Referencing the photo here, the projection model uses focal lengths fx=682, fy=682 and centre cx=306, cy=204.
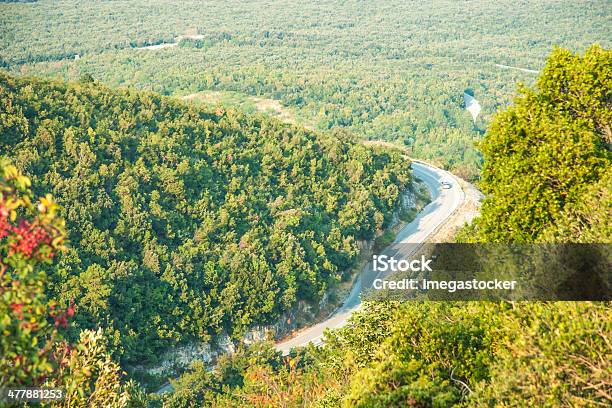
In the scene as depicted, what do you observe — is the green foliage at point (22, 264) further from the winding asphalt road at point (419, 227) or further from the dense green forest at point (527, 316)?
the winding asphalt road at point (419, 227)

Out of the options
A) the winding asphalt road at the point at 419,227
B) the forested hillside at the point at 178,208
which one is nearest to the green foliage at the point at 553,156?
the winding asphalt road at the point at 419,227

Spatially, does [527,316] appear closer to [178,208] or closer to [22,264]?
[22,264]

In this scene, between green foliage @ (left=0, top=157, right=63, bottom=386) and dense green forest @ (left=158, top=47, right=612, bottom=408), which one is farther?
dense green forest @ (left=158, top=47, right=612, bottom=408)

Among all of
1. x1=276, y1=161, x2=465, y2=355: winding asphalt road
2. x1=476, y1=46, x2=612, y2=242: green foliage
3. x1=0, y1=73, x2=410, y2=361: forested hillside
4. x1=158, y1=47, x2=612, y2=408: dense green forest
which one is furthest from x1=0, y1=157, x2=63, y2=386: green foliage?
x1=0, y1=73, x2=410, y2=361: forested hillside

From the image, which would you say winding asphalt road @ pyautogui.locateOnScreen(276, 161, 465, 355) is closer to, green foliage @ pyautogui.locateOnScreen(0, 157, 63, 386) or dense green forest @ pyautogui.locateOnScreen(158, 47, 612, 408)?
dense green forest @ pyautogui.locateOnScreen(158, 47, 612, 408)

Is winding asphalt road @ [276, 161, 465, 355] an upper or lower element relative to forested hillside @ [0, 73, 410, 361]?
lower

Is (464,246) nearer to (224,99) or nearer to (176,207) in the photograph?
(176,207)

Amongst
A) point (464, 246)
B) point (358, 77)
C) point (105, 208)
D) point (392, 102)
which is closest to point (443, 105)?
point (392, 102)
